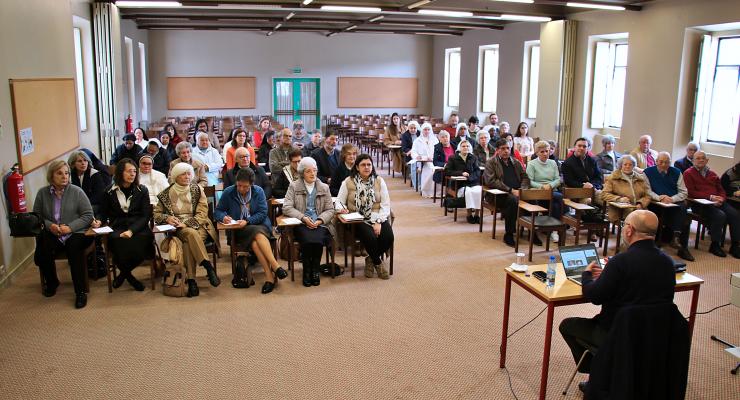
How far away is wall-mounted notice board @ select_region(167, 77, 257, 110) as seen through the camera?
18469 millimetres

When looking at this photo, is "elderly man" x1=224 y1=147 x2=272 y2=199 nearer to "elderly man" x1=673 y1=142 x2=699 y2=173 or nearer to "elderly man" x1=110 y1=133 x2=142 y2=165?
"elderly man" x1=110 y1=133 x2=142 y2=165

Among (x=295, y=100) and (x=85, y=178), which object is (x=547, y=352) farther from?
(x=295, y=100)

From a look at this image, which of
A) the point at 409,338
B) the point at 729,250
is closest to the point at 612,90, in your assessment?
the point at 729,250

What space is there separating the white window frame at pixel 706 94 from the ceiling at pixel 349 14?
1367mm

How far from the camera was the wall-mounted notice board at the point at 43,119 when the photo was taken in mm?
6109

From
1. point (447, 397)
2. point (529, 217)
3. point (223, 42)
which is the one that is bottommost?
point (447, 397)

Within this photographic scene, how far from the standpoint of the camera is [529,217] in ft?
23.3

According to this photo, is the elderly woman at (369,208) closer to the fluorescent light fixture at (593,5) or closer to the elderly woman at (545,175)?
the elderly woman at (545,175)

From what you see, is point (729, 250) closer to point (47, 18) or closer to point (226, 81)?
point (47, 18)

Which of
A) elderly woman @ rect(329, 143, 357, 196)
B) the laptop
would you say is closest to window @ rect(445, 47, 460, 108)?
elderly woman @ rect(329, 143, 357, 196)

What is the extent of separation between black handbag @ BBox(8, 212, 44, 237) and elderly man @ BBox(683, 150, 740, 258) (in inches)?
289

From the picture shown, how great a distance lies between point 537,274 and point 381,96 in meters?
17.0

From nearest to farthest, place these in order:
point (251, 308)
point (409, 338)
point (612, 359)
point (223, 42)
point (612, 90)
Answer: point (612, 359) < point (409, 338) < point (251, 308) < point (612, 90) < point (223, 42)

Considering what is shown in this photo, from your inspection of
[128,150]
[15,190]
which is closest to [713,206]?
[128,150]
